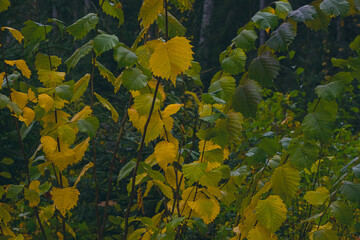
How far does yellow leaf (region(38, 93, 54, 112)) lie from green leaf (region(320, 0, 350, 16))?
0.96 meters

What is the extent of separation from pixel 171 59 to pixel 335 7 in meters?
0.48

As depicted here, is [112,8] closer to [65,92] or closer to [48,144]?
[65,92]

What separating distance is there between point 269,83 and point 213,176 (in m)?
0.43

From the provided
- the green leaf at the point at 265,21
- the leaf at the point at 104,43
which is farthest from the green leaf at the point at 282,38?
the leaf at the point at 104,43

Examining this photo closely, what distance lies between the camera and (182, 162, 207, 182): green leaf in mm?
1268

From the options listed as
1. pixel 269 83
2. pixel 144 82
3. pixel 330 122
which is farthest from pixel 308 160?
pixel 144 82

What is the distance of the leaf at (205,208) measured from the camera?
4.53 feet

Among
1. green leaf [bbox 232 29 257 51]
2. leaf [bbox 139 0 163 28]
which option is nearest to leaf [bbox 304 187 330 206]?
green leaf [bbox 232 29 257 51]

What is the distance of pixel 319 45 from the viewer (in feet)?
34.4

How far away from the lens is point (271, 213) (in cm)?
126

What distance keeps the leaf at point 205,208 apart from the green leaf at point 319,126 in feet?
1.49

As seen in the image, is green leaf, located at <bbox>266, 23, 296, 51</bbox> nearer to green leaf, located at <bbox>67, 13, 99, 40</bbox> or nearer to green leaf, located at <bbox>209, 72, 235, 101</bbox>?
green leaf, located at <bbox>209, 72, 235, 101</bbox>

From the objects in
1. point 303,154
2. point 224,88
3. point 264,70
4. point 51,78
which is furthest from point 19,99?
point 303,154

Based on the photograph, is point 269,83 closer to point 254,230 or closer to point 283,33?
point 283,33
